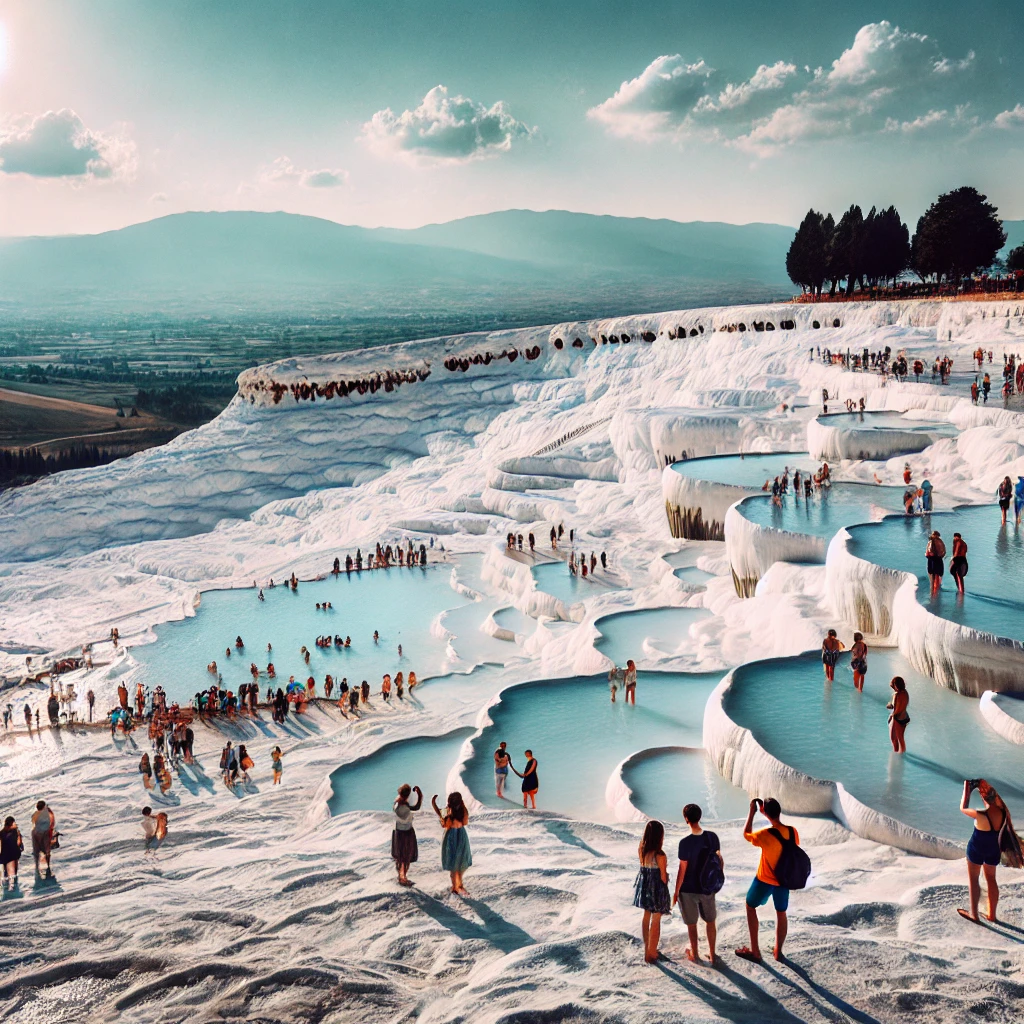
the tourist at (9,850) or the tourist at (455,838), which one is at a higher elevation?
the tourist at (455,838)

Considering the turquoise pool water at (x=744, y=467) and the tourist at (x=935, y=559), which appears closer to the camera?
the tourist at (x=935, y=559)

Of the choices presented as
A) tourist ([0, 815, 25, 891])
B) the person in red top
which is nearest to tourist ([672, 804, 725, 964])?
the person in red top

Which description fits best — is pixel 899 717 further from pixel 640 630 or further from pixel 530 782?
pixel 640 630

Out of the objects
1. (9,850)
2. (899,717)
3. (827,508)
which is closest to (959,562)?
(899,717)

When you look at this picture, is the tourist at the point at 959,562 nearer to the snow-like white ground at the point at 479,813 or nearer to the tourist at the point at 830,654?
the tourist at the point at 830,654

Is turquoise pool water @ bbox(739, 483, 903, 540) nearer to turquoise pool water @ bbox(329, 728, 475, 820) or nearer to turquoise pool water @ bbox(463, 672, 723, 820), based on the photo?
turquoise pool water @ bbox(463, 672, 723, 820)

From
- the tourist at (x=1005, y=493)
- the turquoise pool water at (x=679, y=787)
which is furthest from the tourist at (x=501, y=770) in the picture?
the tourist at (x=1005, y=493)

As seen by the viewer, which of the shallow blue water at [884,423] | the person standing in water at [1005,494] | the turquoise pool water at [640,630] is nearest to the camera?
the person standing in water at [1005,494]

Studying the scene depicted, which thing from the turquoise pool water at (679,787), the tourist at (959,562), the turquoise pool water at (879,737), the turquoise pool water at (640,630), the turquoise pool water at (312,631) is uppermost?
the tourist at (959,562)

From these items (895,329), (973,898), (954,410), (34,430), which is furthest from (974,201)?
(34,430)

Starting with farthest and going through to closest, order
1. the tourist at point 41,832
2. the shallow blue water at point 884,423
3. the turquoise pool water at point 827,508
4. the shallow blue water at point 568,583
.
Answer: the shallow blue water at point 884,423 < the shallow blue water at point 568,583 < the turquoise pool water at point 827,508 < the tourist at point 41,832
